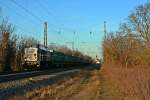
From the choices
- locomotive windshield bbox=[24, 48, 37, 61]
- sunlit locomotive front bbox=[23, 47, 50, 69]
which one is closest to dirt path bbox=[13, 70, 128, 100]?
sunlit locomotive front bbox=[23, 47, 50, 69]

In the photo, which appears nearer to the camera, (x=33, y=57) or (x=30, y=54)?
(x=33, y=57)

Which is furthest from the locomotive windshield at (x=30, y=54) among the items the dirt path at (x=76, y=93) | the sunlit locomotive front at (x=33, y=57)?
the dirt path at (x=76, y=93)

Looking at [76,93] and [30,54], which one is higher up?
[30,54]

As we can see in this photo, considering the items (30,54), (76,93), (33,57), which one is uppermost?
(30,54)

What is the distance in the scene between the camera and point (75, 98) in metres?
19.2

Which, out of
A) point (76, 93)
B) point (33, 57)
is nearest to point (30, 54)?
point (33, 57)

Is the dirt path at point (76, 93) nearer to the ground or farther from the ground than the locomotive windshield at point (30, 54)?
nearer to the ground

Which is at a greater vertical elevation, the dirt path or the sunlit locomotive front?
the sunlit locomotive front

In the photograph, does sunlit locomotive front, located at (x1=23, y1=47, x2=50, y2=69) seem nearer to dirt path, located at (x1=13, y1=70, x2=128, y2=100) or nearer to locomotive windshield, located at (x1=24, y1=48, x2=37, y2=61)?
locomotive windshield, located at (x1=24, y1=48, x2=37, y2=61)

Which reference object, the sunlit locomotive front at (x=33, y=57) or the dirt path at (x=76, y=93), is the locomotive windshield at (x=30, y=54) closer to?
the sunlit locomotive front at (x=33, y=57)

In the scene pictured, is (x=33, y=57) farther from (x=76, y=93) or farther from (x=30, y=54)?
(x=76, y=93)

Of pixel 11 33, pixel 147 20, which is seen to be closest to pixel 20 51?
pixel 11 33

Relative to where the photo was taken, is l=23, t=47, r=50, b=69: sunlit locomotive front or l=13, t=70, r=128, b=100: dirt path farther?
l=23, t=47, r=50, b=69: sunlit locomotive front

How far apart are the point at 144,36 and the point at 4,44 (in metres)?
24.9
